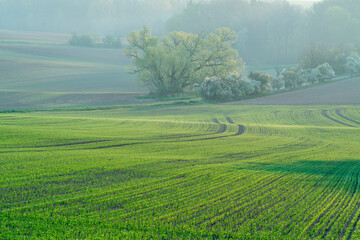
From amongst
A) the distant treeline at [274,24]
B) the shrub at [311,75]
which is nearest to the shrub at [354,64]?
the shrub at [311,75]

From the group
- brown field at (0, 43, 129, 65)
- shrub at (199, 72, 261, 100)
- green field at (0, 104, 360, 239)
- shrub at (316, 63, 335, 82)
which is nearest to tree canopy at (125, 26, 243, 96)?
shrub at (199, 72, 261, 100)

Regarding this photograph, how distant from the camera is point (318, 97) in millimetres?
66625

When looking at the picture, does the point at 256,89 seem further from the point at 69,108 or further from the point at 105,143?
the point at 105,143

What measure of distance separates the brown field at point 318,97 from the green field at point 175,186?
32085 millimetres

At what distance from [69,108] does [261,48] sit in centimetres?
12478

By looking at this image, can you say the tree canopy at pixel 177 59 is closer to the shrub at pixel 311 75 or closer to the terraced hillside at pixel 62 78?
the terraced hillside at pixel 62 78

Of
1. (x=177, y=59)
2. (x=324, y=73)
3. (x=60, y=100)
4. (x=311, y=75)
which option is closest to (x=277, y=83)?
(x=311, y=75)

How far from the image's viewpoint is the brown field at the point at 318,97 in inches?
2434

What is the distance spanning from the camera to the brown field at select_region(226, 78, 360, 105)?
61.8 m

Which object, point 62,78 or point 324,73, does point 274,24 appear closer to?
point 324,73

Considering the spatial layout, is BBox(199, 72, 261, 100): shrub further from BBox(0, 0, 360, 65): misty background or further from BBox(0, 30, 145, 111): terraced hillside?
BBox(0, 0, 360, 65): misty background

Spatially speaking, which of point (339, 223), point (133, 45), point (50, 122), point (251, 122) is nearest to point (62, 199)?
point (339, 223)

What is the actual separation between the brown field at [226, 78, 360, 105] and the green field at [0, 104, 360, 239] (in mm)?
32085

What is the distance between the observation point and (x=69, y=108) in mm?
54844
